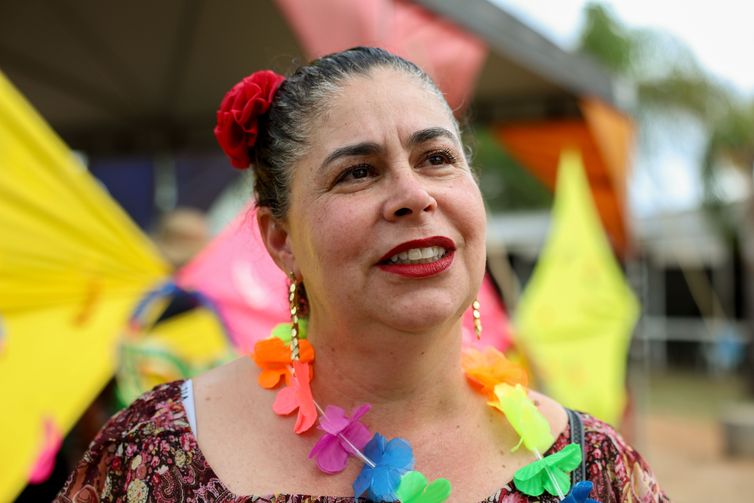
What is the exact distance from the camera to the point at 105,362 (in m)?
2.35

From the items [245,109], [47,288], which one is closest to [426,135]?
→ [245,109]

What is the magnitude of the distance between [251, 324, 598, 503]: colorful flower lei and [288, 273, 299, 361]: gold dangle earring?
22mm

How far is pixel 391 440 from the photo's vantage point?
139 centimetres

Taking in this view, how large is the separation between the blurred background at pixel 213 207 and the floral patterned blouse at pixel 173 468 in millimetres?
572

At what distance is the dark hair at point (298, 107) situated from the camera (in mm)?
1466

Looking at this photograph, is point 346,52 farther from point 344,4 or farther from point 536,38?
point 536,38

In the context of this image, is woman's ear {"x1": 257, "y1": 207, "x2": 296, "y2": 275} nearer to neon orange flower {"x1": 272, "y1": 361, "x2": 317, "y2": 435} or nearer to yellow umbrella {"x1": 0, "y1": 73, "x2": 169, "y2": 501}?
neon orange flower {"x1": 272, "y1": 361, "x2": 317, "y2": 435}

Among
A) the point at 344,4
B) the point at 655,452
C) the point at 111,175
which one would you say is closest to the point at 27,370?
the point at 344,4

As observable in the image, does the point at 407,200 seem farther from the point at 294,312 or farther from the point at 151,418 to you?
the point at 151,418

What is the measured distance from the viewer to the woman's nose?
4.24ft

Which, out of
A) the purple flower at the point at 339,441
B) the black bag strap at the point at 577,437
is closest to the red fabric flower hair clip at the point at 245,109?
the purple flower at the point at 339,441

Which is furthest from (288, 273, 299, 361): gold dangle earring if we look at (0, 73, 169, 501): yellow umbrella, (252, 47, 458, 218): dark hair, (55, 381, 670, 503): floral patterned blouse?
(0, 73, 169, 501): yellow umbrella

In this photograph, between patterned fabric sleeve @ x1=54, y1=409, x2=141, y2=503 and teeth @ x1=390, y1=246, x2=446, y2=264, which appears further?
patterned fabric sleeve @ x1=54, y1=409, x2=141, y2=503

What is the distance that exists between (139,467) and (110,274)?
4.15 ft
